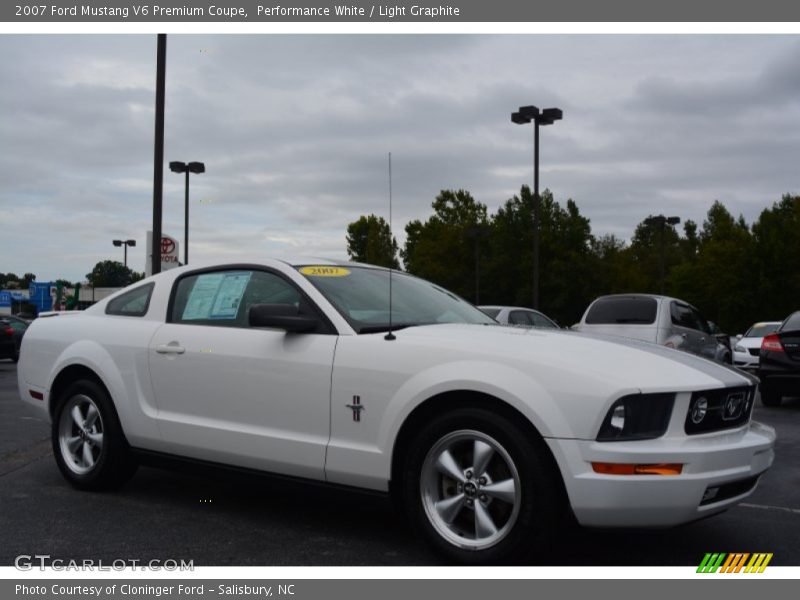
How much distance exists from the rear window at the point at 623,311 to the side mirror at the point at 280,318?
10.0m

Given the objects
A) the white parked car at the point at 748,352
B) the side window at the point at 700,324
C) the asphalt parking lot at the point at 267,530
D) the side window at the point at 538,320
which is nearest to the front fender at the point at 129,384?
the asphalt parking lot at the point at 267,530

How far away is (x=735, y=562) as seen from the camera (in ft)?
13.6

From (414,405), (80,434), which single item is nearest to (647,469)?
(414,405)

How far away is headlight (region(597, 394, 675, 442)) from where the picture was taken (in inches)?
145

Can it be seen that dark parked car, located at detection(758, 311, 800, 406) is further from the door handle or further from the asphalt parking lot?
the door handle

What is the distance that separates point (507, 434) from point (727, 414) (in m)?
1.07

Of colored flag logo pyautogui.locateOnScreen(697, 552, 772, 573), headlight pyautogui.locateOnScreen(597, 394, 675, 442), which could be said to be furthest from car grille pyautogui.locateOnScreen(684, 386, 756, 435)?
colored flag logo pyautogui.locateOnScreen(697, 552, 772, 573)

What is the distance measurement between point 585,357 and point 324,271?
1.77 metres

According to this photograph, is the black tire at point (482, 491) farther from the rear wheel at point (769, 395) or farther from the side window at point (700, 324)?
the side window at point (700, 324)

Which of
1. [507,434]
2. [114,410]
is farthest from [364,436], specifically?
[114,410]

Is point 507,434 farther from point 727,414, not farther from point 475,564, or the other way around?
point 727,414

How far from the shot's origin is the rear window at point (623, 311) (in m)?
13.8

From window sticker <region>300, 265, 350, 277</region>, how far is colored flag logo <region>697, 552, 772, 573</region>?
2476 millimetres
